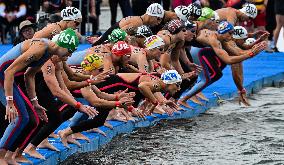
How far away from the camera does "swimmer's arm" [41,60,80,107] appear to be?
11789 millimetres

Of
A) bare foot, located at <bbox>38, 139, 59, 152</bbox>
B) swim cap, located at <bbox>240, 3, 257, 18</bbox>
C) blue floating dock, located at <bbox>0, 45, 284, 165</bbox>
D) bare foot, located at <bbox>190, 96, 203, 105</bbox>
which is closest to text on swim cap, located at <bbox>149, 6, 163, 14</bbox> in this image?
blue floating dock, located at <bbox>0, 45, 284, 165</bbox>

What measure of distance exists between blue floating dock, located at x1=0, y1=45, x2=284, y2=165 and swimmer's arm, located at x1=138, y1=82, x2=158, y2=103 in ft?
2.50

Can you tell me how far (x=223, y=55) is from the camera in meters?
16.7

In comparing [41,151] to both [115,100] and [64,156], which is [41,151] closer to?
[64,156]

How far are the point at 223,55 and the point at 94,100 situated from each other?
4.37 metres

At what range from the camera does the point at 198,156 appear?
1327cm

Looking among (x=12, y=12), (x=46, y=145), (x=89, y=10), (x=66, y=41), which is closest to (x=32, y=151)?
(x=46, y=145)

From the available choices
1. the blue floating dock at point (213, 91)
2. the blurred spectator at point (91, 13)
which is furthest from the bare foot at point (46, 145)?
the blurred spectator at point (91, 13)

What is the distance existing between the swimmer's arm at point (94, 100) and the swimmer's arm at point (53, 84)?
0.79 meters

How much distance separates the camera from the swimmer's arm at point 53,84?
38.7 feet

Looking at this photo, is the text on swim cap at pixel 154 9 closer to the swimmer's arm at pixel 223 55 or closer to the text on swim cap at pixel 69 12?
the swimmer's arm at pixel 223 55

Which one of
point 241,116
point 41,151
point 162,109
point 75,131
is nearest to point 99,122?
point 75,131

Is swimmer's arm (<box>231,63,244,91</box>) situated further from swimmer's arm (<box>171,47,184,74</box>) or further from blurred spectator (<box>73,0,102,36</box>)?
blurred spectator (<box>73,0,102,36</box>)

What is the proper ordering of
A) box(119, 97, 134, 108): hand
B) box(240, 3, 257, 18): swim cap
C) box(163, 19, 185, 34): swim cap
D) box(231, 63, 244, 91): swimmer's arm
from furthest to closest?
1. box(240, 3, 257, 18): swim cap
2. box(231, 63, 244, 91): swimmer's arm
3. box(163, 19, 185, 34): swim cap
4. box(119, 97, 134, 108): hand
